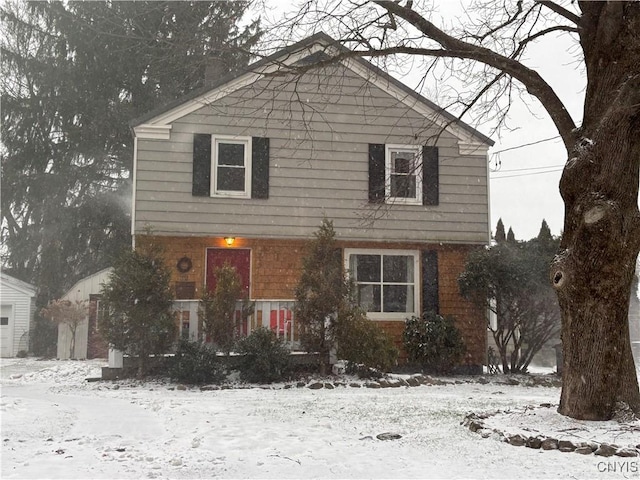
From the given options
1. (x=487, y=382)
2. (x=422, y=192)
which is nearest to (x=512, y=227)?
(x=422, y=192)

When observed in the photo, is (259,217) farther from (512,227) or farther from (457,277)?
(512,227)

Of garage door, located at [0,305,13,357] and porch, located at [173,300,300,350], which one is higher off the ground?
porch, located at [173,300,300,350]

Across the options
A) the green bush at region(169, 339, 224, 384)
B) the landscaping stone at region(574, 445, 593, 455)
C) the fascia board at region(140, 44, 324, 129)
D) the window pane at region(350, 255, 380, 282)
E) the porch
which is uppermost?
the fascia board at region(140, 44, 324, 129)

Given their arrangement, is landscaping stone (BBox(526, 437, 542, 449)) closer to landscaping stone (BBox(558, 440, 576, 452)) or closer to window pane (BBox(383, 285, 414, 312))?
landscaping stone (BBox(558, 440, 576, 452))

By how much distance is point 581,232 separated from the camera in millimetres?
5750

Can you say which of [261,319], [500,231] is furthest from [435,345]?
[500,231]

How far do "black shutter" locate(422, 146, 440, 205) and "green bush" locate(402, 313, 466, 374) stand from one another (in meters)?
2.49

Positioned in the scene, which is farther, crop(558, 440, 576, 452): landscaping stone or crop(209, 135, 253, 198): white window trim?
crop(209, 135, 253, 198): white window trim

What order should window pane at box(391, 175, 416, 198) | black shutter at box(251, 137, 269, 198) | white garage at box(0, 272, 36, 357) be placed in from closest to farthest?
black shutter at box(251, 137, 269, 198), window pane at box(391, 175, 416, 198), white garage at box(0, 272, 36, 357)

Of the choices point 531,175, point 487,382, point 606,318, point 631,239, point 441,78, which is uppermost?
point 531,175

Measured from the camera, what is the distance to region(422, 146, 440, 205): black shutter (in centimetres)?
1260

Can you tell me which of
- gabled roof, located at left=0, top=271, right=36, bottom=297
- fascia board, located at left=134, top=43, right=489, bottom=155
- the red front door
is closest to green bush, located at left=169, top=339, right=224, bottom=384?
the red front door

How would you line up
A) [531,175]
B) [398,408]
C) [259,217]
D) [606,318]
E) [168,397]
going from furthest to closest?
[531,175], [259,217], [168,397], [398,408], [606,318]

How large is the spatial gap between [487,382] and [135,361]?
5.95 metres
